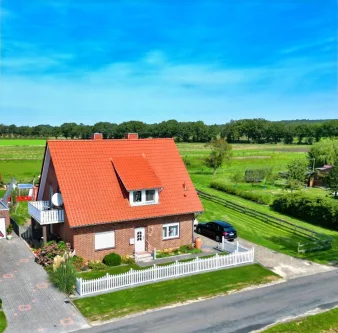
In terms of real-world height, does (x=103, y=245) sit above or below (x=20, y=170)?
below

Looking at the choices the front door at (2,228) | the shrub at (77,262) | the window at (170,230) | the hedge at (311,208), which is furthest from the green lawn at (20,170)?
the hedge at (311,208)

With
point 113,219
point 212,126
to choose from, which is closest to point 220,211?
point 113,219

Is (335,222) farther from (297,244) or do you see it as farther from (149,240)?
(149,240)

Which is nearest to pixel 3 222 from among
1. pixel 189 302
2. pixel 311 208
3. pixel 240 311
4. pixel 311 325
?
pixel 189 302

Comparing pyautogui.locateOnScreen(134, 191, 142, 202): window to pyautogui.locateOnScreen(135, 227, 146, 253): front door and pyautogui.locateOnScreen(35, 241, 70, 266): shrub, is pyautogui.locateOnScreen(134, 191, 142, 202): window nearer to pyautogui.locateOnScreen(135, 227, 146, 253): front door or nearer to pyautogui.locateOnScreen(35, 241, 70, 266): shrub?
pyautogui.locateOnScreen(135, 227, 146, 253): front door

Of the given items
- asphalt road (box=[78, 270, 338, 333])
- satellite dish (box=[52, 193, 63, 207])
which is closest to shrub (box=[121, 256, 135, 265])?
satellite dish (box=[52, 193, 63, 207])

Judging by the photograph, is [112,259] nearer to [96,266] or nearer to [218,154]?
[96,266]
